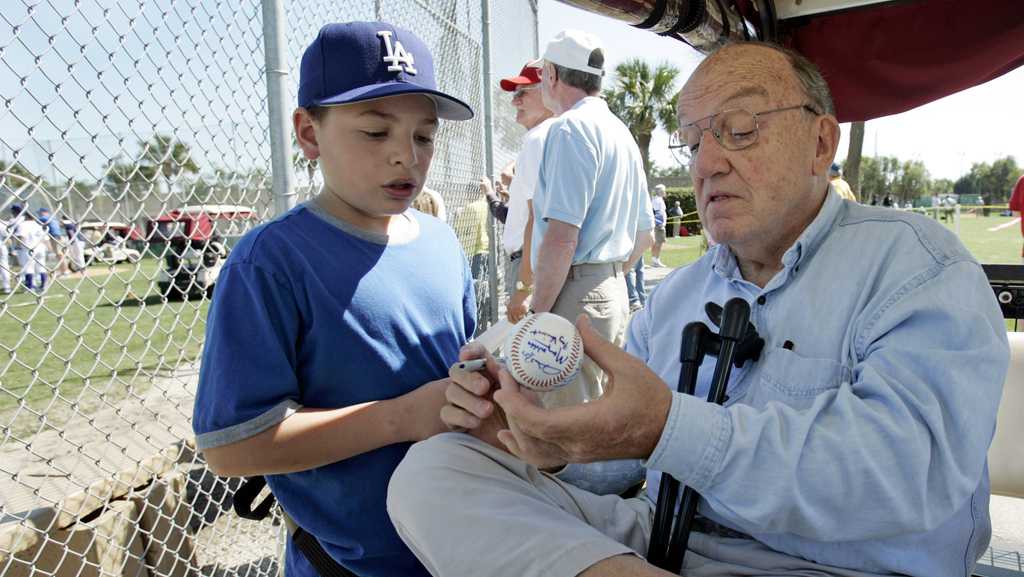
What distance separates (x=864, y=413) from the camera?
1.19 metres

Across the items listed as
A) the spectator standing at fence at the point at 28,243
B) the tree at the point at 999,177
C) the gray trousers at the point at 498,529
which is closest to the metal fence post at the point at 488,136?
the spectator standing at fence at the point at 28,243

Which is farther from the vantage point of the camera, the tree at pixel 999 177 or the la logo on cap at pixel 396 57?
the tree at pixel 999 177

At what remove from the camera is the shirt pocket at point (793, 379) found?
1427 millimetres

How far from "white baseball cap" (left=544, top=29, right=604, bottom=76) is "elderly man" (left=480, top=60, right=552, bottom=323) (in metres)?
0.33

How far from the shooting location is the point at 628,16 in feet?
7.59

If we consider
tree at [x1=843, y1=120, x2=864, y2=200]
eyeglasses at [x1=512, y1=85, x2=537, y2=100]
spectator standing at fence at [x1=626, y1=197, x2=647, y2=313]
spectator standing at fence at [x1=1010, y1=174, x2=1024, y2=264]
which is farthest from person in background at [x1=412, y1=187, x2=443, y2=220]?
spectator standing at fence at [x1=1010, y1=174, x2=1024, y2=264]

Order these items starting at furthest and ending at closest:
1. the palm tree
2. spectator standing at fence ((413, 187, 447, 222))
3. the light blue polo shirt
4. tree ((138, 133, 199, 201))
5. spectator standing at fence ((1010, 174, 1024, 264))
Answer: the palm tree
spectator standing at fence ((1010, 174, 1024, 264))
spectator standing at fence ((413, 187, 447, 222))
the light blue polo shirt
tree ((138, 133, 199, 201))

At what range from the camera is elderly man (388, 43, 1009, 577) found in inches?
45.9

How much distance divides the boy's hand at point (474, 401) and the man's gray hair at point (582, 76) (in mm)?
2184

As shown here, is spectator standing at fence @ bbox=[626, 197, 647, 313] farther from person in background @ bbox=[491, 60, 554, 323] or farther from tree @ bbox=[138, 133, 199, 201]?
tree @ bbox=[138, 133, 199, 201]

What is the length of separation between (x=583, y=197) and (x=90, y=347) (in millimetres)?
6417

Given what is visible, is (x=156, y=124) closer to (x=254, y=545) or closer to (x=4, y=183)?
(x=4, y=183)

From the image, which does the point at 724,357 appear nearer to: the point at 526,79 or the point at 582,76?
the point at 582,76

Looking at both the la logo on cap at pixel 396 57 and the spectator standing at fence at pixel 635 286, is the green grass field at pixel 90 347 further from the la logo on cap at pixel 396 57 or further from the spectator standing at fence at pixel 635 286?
the spectator standing at fence at pixel 635 286
